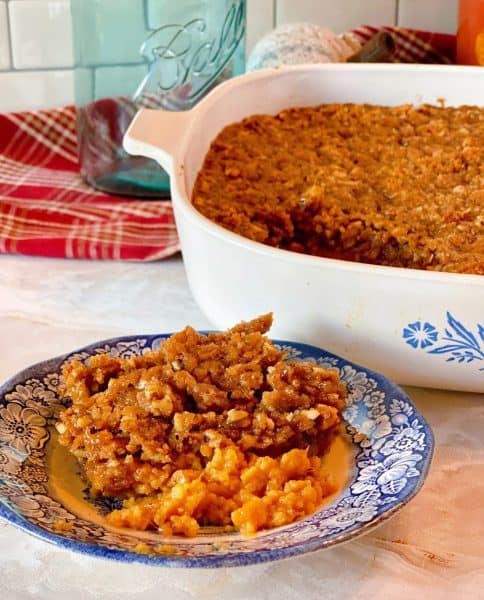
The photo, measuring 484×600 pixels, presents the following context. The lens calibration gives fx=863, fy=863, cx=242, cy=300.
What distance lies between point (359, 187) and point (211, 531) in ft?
2.03

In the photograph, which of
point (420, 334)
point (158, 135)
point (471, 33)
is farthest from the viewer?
point (471, 33)

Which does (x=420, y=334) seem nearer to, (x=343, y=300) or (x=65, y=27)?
(x=343, y=300)

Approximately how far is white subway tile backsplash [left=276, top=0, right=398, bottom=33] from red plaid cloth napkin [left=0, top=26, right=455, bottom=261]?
0.49 ft

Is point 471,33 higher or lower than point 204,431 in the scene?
higher

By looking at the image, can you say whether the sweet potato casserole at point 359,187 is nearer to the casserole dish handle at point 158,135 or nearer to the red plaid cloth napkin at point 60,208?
the casserole dish handle at point 158,135

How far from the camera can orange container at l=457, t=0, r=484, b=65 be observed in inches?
67.7

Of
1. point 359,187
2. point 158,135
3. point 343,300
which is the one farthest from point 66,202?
point 343,300

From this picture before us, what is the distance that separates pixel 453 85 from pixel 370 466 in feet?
3.09

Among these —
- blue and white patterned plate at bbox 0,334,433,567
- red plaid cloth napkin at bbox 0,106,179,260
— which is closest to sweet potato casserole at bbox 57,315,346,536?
blue and white patterned plate at bbox 0,334,433,567

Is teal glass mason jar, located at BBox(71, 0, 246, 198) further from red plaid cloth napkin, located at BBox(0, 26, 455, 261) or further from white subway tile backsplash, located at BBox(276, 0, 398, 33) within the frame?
white subway tile backsplash, located at BBox(276, 0, 398, 33)

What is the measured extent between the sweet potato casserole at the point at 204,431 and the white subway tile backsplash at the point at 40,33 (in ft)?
4.49

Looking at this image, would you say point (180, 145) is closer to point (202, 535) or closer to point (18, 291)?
point (18, 291)

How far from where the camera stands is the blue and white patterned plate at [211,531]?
635 millimetres

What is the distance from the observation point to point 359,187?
1.18m
